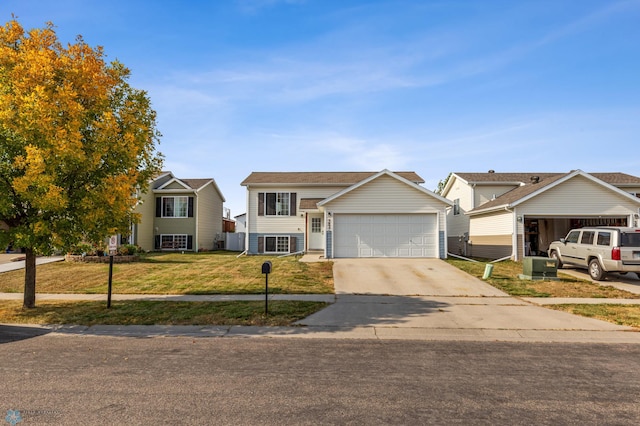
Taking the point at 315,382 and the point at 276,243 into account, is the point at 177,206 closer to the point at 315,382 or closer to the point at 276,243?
the point at 276,243

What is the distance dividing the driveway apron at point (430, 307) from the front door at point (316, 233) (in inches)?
381

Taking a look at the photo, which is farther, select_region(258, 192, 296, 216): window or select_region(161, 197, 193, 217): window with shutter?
select_region(161, 197, 193, 217): window with shutter

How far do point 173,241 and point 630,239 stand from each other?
28477 mm

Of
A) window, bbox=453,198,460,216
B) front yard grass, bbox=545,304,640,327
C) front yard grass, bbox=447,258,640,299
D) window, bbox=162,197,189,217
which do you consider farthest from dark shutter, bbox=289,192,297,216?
front yard grass, bbox=545,304,640,327

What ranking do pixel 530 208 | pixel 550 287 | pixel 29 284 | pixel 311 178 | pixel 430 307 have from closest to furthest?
pixel 29 284 → pixel 430 307 → pixel 550 287 → pixel 530 208 → pixel 311 178

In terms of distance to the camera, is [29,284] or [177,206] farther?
[177,206]

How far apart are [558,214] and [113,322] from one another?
21794 millimetres

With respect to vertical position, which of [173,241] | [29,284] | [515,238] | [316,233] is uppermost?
[316,233]

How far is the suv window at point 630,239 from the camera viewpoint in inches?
529

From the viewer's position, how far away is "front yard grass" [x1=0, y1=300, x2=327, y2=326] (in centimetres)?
884

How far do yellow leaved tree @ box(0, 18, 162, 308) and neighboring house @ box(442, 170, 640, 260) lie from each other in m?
19.2

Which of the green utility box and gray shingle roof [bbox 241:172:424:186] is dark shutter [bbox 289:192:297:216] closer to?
gray shingle roof [bbox 241:172:424:186]

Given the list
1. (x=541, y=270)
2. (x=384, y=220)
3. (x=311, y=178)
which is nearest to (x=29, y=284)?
(x=384, y=220)

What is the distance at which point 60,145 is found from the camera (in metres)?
8.60
